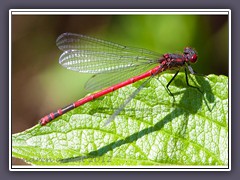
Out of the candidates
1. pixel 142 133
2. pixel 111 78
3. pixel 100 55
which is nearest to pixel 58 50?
pixel 100 55

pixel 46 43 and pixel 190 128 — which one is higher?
pixel 46 43

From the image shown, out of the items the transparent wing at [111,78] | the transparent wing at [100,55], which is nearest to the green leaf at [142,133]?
the transparent wing at [111,78]

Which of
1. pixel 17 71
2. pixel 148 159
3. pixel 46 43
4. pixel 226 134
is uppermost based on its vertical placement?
pixel 46 43

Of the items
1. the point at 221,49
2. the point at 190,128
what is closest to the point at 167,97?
the point at 190,128

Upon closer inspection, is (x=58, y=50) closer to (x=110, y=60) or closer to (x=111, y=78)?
(x=110, y=60)

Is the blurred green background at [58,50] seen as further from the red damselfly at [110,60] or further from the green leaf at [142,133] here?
the green leaf at [142,133]

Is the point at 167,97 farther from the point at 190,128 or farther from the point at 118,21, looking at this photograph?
the point at 118,21
